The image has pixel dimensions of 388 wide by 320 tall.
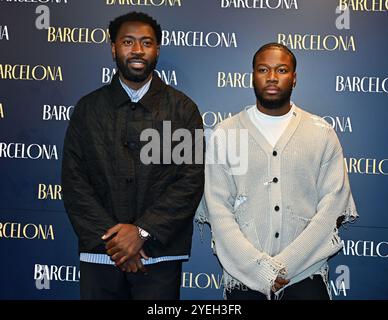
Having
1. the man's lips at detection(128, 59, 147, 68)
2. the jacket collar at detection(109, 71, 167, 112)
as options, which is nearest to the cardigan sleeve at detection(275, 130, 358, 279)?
the jacket collar at detection(109, 71, 167, 112)

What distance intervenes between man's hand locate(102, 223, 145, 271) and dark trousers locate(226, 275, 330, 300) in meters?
0.59

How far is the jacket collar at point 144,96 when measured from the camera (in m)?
3.15

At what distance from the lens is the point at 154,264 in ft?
9.88

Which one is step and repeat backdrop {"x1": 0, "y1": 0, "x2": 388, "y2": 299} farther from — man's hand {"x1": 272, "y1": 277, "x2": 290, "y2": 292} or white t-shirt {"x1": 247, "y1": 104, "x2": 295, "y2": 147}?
man's hand {"x1": 272, "y1": 277, "x2": 290, "y2": 292}

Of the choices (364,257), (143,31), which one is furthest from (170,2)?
(364,257)

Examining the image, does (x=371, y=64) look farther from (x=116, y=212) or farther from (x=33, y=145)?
(x=33, y=145)

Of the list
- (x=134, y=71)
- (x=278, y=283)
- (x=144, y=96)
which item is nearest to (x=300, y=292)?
(x=278, y=283)

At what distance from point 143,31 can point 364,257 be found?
2.00m

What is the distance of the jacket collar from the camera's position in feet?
10.3

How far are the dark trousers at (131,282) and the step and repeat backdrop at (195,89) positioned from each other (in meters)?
0.90

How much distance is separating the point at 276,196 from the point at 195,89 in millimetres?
1175

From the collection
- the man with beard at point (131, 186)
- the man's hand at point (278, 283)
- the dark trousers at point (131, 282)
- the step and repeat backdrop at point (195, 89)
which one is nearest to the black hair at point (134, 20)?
the man with beard at point (131, 186)

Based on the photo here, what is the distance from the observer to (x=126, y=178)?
3.03 metres

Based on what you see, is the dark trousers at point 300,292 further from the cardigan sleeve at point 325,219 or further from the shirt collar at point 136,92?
the shirt collar at point 136,92
